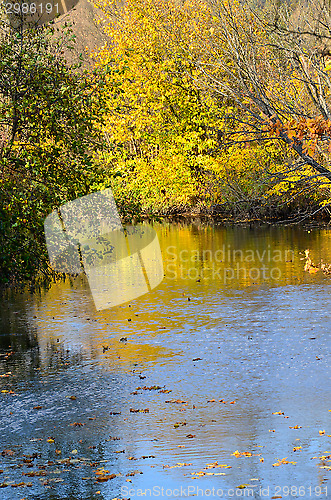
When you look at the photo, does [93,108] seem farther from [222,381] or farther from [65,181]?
[222,381]

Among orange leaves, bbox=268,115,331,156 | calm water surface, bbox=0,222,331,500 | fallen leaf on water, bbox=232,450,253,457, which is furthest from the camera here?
orange leaves, bbox=268,115,331,156

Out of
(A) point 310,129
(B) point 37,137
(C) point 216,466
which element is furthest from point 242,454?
(B) point 37,137

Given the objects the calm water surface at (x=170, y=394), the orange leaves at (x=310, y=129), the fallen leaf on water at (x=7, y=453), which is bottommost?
the calm water surface at (x=170, y=394)

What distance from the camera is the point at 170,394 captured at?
848 cm

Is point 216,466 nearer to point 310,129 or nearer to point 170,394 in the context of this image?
point 170,394

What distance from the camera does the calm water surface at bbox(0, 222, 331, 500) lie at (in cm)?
599

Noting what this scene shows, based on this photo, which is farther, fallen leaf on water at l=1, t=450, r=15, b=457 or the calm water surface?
fallen leaf on water at l=1, t=450, r=15, b=457

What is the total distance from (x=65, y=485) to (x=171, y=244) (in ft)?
69.7

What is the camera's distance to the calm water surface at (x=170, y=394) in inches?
236

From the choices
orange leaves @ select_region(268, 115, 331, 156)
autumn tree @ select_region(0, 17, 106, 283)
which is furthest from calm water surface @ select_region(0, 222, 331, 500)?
orange leaves @ select_region(268, 115, 331, 156)

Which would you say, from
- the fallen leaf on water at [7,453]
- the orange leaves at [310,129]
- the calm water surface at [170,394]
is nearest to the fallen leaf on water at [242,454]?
the calm water surface at [170,394]

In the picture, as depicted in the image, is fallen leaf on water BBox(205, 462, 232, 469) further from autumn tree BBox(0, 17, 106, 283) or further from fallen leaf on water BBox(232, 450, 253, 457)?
autumn tree BBox(0, 17, 106, 283)

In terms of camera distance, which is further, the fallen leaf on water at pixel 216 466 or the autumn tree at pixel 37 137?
the autumn tree at pixel 37 137

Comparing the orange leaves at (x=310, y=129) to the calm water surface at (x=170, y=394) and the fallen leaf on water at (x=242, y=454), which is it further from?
the fallen leaf on water at (x=242, y=454)
